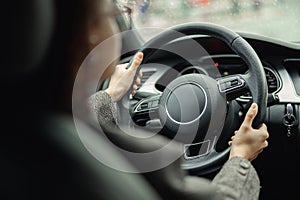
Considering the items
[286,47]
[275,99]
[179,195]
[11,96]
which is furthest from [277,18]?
[11,96]

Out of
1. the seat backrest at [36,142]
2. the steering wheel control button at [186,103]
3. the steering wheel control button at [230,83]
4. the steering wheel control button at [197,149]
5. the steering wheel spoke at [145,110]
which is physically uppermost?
the seat backrest at [36,142]

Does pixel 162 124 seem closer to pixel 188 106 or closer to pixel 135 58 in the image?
pixel 188 106

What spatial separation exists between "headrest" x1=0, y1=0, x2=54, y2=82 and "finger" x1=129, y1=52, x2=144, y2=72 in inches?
37.4

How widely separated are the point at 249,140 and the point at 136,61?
0.53 metres

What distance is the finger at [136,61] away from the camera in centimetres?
165

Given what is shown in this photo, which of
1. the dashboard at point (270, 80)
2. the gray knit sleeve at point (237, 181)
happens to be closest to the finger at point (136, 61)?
the dashboard at point (270, 80)

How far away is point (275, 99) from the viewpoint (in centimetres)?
177

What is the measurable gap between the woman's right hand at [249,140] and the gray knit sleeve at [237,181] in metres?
0.11

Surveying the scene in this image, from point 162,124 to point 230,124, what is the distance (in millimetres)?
199

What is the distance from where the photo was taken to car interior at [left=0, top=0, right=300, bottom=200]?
2.31ft

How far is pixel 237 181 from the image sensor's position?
1052 millimetres

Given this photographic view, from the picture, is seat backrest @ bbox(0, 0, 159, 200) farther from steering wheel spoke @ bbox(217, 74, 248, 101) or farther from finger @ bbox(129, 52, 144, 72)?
finger @ bbox(129, 52, 144, 72)

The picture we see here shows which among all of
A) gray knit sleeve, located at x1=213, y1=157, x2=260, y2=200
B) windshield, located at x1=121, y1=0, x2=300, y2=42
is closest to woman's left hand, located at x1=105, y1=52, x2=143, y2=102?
windshield, located at x1=121, y1=0, x2=300, y2=42

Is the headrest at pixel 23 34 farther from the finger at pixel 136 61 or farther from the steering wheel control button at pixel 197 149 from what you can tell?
the finger at pixel 136 61
